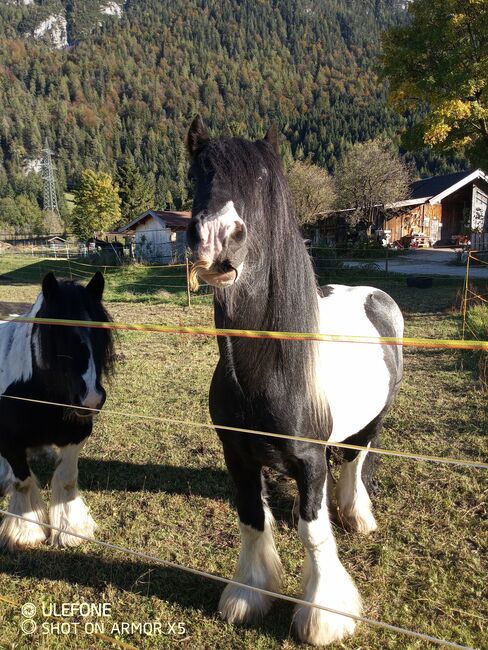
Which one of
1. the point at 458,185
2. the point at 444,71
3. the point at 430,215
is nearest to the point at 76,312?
the point at 444,71

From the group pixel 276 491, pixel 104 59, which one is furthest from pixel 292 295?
pixel 104 59

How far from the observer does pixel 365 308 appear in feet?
10.1

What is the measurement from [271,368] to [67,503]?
2.17 metres

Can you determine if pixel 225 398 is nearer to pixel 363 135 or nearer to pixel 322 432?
pixel 322 432

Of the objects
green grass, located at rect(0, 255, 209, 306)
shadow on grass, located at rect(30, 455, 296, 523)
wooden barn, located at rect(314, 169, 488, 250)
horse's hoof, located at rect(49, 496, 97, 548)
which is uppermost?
wooden barn, located at rect(314, 169, 488, 250)

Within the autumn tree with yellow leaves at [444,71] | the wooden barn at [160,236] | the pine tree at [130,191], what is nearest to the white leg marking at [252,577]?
the autumn tree with yellow leaves at [444,71]

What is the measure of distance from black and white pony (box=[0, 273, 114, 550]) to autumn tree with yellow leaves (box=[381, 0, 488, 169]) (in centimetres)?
1239

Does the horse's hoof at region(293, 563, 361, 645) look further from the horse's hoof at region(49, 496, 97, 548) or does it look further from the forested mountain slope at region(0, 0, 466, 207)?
the forested mountain slope at region(0, 0, 466, 207)

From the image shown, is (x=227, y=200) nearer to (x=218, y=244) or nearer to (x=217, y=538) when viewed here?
(x=218, y=244)

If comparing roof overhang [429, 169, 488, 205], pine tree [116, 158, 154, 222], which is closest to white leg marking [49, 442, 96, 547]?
roof overhang [429, 169, 488, 205]

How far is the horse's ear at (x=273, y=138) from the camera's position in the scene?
1688 millimetres

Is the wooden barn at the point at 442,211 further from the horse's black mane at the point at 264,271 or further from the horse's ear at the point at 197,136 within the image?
the horse's ear at the point at 197,136

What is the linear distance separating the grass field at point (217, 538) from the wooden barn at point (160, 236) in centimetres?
2113

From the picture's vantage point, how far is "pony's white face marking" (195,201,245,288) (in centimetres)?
129
